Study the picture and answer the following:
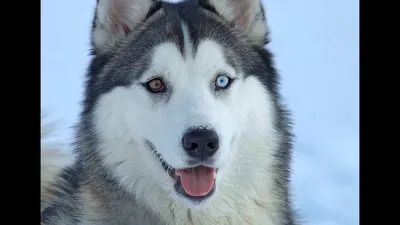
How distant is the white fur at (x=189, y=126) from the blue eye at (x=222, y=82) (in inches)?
1.0

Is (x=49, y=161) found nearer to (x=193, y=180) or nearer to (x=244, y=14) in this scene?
(x=193, y=180)

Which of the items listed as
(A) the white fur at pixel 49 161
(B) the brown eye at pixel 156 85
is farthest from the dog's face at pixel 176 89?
(A) the white fur at pixel 49 161

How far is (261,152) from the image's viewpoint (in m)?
2.58

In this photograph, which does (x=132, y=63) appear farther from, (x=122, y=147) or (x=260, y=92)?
(x=260, y=92)

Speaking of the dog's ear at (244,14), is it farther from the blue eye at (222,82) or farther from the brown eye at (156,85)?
the brown eye at (156,85)

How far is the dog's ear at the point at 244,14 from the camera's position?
2.62 meters

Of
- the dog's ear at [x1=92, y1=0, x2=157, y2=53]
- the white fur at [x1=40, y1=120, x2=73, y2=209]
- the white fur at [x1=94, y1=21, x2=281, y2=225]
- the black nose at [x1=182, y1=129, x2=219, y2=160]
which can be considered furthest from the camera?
the white fur at [x1=40, y1=120, x2=73, y2=209]

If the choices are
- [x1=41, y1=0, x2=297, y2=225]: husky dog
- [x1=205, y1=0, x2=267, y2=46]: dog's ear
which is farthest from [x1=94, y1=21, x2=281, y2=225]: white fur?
[x1=205, y1=0, x2=267, y2=46]: dog's ear

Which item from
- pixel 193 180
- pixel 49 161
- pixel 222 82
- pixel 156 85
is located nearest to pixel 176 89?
pixel 156 85

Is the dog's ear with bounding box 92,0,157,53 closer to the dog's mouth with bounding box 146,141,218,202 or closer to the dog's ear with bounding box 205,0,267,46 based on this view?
the dog's ear with bounding box 205,0,267,46

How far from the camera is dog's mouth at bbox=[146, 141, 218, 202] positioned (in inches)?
93.7
